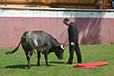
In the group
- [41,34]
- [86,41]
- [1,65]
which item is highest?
[41,34]

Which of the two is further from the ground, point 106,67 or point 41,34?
point 41,34

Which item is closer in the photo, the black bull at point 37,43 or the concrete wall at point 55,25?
the black bull at point 37,43

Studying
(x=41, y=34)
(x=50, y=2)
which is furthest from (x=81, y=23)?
(x=41, y=34)

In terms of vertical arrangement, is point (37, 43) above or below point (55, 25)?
above

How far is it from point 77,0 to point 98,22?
4371mm

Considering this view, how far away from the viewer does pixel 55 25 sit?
56.2ft

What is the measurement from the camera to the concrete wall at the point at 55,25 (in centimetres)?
1584

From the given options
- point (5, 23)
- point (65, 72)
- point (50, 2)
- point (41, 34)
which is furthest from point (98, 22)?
point (65, 72)

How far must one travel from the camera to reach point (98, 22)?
18219 millimetres

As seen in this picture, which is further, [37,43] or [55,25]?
[55,25]

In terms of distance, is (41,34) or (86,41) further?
(86,41)

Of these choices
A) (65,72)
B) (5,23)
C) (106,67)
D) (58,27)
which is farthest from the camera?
(58,27)

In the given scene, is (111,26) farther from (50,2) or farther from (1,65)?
(1,65)

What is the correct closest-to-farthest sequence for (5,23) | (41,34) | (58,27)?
(41,34) < (5,23) < (58,27)
